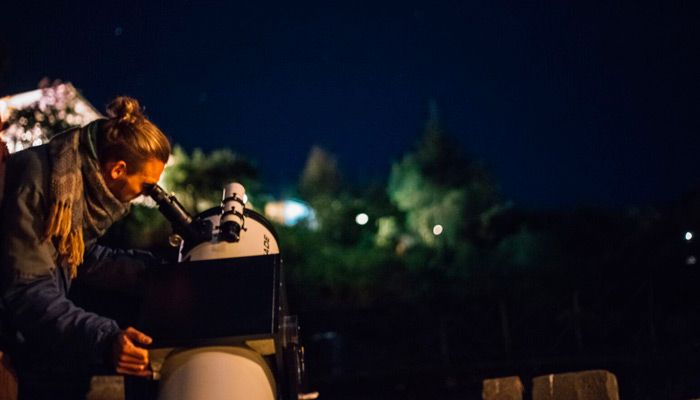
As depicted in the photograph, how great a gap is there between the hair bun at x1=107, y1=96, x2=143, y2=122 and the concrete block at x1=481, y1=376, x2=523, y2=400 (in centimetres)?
206

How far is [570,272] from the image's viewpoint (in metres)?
16.5

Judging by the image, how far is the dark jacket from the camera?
7.04 feet

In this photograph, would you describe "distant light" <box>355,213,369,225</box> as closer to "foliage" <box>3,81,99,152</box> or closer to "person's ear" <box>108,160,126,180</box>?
"foliage" <box>3,81,99,152</box>

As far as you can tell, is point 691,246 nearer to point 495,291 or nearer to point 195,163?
point 495,291

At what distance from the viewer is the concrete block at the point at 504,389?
2.81 m

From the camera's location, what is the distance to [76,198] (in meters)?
2.34

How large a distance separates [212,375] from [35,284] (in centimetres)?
74

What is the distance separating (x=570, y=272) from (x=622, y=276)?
59.6 inches

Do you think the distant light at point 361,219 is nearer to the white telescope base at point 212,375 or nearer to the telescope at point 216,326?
the telescope at point 216,326

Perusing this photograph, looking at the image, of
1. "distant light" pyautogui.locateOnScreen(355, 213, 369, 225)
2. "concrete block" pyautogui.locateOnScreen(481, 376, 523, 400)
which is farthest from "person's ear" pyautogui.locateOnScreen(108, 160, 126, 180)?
"distant light" pyautogui.locateOnScreen(355, 213, 369, 225)

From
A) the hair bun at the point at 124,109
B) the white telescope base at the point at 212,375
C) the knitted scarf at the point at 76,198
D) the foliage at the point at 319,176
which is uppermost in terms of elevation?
the foliage at the point at 319,176

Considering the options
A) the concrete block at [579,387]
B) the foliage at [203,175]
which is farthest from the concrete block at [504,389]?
the foliage at [203,175]

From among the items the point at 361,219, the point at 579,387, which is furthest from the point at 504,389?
the point at 361,219

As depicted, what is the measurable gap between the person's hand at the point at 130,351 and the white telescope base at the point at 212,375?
0.58 ft
